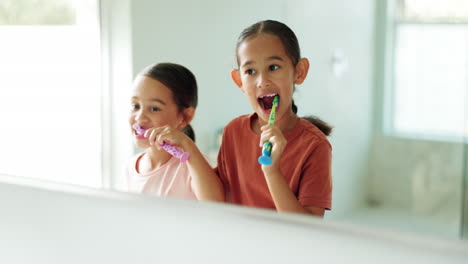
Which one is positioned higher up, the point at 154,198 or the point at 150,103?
the point at 150,103

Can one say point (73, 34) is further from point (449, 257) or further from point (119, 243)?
point (449, 257)

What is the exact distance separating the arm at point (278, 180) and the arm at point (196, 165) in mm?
76

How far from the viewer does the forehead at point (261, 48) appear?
678 mm

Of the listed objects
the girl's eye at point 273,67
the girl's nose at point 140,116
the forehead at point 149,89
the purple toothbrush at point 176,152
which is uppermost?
the girl's eye at point 273,67

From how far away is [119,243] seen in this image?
0.83 metres

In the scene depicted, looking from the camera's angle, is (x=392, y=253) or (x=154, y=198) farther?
(x=154, y=198)

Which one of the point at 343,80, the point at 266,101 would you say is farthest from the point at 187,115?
the point at 343,80

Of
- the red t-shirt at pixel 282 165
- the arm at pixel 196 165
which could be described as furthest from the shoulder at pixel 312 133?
the arm at pixel 196 165

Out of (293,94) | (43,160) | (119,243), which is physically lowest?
(119,243)

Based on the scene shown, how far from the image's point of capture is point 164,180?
0.79 m

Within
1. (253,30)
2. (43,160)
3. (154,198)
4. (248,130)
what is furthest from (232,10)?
(43,160)

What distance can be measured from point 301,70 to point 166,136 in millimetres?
219

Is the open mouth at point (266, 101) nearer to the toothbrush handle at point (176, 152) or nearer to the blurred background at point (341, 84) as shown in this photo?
the blurred background at point (341, 84)

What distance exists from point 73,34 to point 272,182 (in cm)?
39
